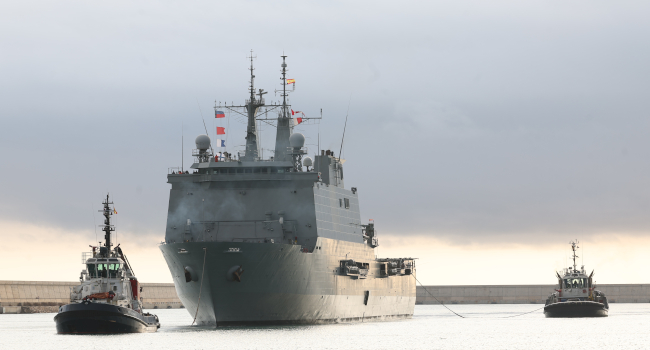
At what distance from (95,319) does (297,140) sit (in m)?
15.2

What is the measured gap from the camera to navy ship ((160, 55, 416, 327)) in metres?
42.3

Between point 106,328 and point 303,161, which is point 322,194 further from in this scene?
point 106,328

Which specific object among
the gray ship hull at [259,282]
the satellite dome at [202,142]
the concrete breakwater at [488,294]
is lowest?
the concrete breakwater at [488,294]

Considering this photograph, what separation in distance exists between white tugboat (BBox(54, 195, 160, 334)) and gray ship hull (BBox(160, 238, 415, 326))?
107 inches

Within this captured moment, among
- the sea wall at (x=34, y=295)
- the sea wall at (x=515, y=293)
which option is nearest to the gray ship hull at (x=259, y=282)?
the sea wall at (x=34, y=295)

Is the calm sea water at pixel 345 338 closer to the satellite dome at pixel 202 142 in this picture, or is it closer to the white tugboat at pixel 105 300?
the white tugboat at pixel 105 300

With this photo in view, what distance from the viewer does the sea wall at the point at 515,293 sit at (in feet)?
490

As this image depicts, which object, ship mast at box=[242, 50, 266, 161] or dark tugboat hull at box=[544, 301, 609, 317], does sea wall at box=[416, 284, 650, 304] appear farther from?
ship mast at box=[242, 50, 266, 161]

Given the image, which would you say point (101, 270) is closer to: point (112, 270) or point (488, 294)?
point (112, 270)

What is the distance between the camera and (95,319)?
39.5 metres

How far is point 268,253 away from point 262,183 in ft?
18.5

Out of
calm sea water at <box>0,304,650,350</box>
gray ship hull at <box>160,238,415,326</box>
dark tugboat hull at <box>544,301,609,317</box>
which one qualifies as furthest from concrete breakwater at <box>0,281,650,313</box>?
gray ship hull at <box>160,238,415,326</box>

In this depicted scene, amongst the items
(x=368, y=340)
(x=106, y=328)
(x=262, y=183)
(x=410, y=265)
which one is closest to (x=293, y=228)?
(x=262, y=183)

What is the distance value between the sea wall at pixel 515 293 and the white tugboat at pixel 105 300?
10969 cm
